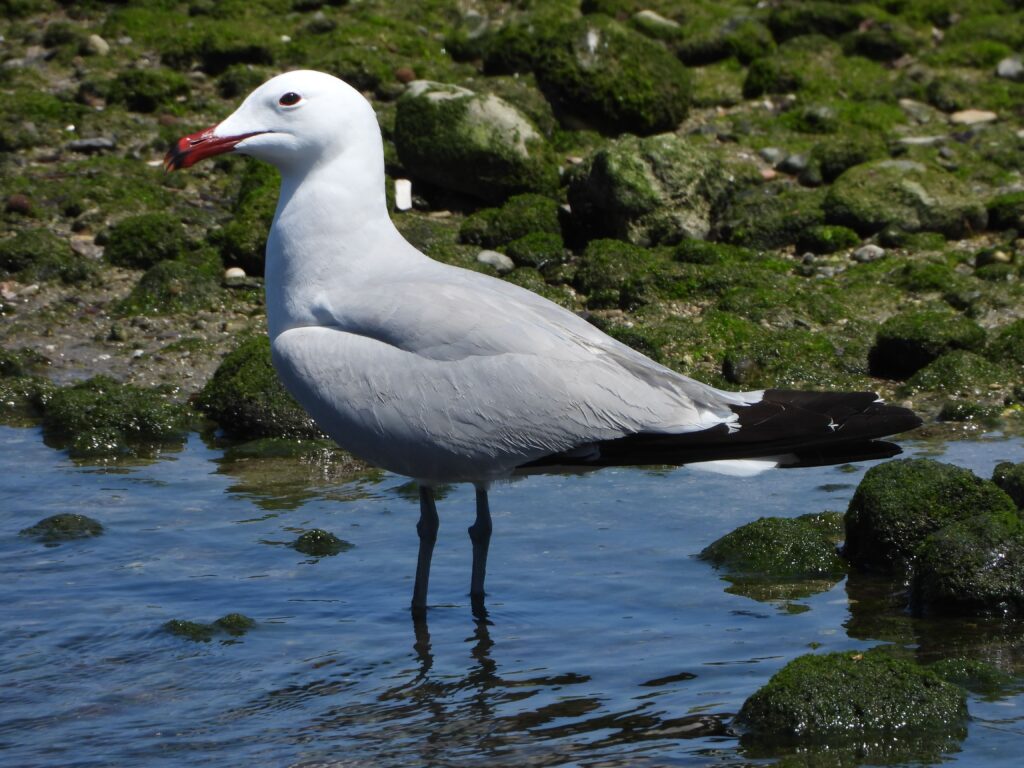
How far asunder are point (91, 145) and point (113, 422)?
15.9 ft

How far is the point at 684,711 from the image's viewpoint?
5539 millimetres

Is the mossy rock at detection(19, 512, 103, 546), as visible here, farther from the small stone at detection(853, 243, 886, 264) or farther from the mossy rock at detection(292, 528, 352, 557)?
the small stone at detection(853, 243, 886, 264)

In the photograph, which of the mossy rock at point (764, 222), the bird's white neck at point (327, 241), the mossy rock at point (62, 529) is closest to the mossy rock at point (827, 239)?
the mossy rock at point (764, 222)

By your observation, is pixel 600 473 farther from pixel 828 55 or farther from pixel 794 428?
pixel 828 55

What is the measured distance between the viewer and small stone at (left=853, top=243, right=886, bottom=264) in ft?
37.4

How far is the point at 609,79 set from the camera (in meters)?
13.9

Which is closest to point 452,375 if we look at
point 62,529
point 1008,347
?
point 62,529

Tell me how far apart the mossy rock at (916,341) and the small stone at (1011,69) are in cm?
690

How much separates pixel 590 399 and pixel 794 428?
80 centimetres

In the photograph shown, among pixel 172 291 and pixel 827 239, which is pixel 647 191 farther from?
pixel 172 291

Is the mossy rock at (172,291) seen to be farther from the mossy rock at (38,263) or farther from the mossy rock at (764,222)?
the mossy rock at (764,222)

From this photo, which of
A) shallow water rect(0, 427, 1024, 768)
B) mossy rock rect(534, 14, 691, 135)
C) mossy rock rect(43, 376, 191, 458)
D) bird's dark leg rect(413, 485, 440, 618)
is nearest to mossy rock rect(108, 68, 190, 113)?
mossy rock rect(534, 14, 691, 135)

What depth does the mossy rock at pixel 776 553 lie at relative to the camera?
6965 millimetres

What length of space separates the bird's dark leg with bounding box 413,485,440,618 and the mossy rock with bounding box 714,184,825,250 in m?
5.56
